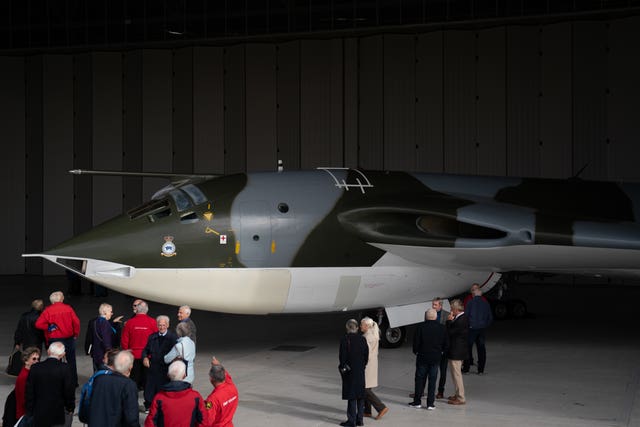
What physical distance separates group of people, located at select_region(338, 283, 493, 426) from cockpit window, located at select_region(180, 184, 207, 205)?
490 cm

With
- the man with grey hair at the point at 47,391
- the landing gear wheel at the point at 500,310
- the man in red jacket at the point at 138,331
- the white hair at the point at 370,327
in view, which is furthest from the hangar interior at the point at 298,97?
the man with grey hair at the point at 47,391

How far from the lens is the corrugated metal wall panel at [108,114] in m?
35.3

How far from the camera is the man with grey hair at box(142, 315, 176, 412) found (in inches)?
381

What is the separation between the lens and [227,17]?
33.0 m

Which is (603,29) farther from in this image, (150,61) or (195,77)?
(150,61)

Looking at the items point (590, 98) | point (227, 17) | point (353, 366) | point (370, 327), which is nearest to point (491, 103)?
point (590, 98)

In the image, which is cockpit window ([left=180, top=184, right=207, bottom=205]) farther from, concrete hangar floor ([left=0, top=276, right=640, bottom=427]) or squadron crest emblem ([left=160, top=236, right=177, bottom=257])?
concrete hangar floor ([left=0, top=276, right=640, bottom=427])

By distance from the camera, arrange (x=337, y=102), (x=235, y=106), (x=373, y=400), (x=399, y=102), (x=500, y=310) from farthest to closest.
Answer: (x=235, y=106) → (x=337, y=102) → (x=399, y=102) → (x=500, y=310) → (x=373, y=400)

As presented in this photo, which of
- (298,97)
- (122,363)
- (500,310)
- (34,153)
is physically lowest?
(500,310)

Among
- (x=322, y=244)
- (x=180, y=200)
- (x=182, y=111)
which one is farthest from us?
(x=182, y=111)

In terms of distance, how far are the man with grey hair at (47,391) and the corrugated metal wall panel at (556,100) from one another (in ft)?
83.2

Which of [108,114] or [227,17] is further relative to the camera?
[108,114]

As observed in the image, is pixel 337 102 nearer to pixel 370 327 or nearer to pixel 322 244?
pixel 322 244

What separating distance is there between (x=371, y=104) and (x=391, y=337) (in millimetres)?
17651
